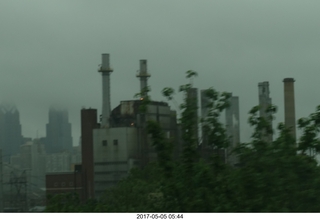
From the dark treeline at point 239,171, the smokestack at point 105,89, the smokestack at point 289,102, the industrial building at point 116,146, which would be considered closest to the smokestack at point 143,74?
the smokestack at point 105,89

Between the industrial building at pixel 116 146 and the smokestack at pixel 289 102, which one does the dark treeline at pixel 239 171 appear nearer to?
the smokestack at pixel 289 102

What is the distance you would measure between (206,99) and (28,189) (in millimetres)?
11232

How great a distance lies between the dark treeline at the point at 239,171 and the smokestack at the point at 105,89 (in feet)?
66.7

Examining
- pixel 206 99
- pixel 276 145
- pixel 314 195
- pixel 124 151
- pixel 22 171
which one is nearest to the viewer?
pixel 314 195

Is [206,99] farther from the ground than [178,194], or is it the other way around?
[206,99]

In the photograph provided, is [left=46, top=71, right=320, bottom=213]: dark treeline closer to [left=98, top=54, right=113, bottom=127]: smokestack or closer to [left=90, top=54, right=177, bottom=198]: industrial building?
[left=90, top=54, right=177, bottom=198]: industrial building

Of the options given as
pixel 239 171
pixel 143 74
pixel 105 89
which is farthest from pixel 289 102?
pixel 239 171

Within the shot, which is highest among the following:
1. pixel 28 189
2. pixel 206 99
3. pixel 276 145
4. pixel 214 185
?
pixel 206 99

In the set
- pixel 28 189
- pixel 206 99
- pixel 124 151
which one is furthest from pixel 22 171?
pixel 206 99

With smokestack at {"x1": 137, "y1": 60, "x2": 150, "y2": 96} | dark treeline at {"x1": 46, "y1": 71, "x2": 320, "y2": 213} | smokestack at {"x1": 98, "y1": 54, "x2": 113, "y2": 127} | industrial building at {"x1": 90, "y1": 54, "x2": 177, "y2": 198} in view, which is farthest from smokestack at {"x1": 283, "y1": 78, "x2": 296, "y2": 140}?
dark treeline at {"x1": 46, "y1": 71, "x2": 320, "y2": 213}

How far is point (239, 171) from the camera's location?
14.1ft

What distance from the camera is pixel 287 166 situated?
4.23m

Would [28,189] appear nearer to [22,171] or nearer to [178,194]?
[22,171]

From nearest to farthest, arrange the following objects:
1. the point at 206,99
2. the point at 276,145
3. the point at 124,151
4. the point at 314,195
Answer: the point at 314,195
the point at 276,145
the point at 206,99
the point at 124,151
